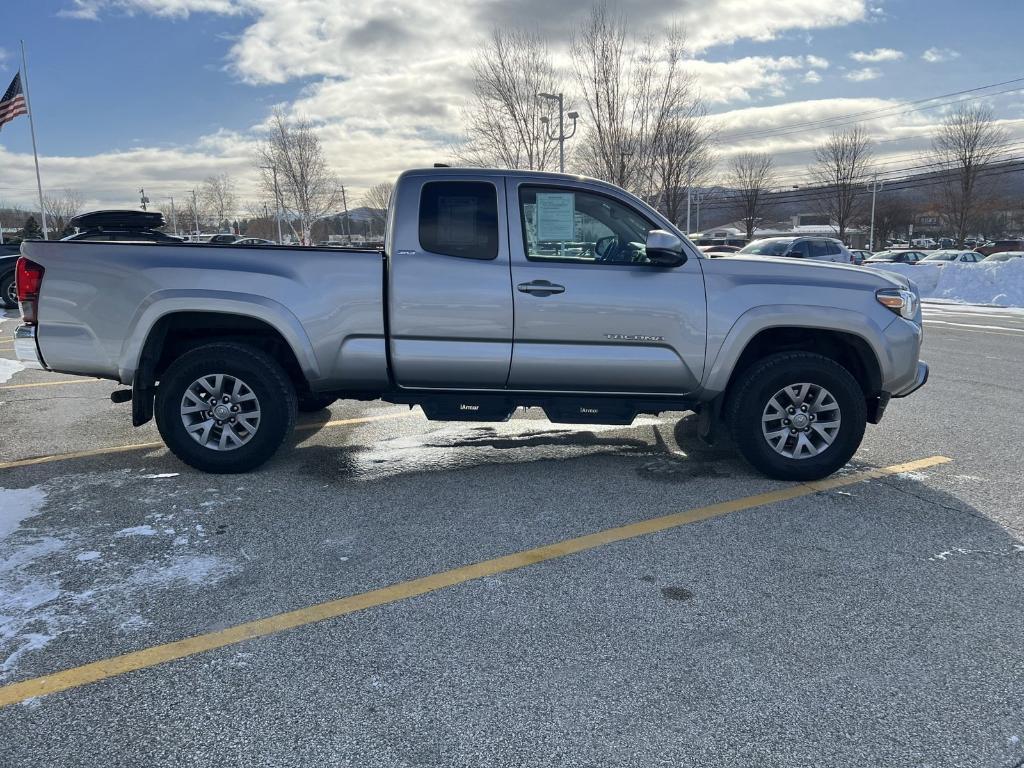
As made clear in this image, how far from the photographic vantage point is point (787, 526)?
426 centimetres

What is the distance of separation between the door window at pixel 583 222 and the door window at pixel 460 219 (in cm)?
24

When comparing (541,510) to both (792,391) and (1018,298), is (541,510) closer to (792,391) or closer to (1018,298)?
(792,391)

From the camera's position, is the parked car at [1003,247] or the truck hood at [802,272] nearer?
the truck hood at [802,272]

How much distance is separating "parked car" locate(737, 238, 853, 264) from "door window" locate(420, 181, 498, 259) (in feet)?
59.3

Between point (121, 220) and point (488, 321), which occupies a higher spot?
point (121, 220)

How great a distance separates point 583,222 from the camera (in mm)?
5020

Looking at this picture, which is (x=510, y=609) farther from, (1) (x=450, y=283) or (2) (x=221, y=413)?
(2) (x=221, y=413)

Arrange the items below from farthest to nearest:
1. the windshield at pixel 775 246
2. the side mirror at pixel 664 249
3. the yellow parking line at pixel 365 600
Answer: the windshield at pixel 775 246 → the side mirror at pixel 664 249 → the yellow parking line at pixel 365 600

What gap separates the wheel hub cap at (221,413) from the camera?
16.4ft

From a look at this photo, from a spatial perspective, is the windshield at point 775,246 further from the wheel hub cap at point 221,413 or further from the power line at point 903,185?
the power line at point 903,185

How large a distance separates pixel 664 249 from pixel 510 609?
2.52 m

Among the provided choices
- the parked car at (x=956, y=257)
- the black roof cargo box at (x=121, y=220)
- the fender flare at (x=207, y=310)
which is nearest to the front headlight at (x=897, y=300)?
the fender flare at (x=207, y=310)

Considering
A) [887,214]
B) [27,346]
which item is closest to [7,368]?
[27,346]

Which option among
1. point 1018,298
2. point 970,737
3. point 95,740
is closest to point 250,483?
point 95,740
